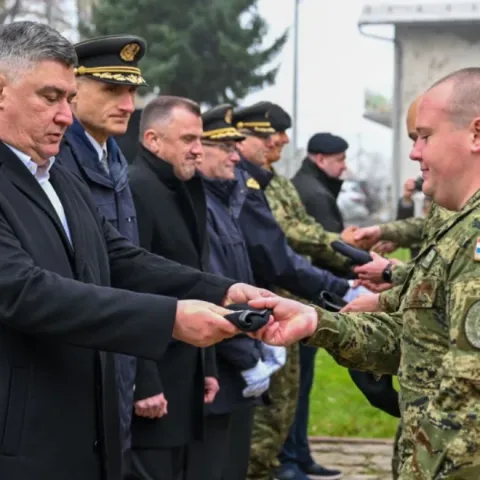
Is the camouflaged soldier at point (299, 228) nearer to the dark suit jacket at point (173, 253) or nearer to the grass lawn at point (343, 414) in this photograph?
the grass lawn at point (343, 414)

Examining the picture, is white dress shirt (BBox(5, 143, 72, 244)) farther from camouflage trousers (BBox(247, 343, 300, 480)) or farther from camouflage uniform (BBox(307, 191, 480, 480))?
camouflage trousers (BBox(247, 343, 300, 480))

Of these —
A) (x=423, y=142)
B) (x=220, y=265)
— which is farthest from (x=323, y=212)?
(x=423, y=142)

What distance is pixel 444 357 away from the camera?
2840 mm

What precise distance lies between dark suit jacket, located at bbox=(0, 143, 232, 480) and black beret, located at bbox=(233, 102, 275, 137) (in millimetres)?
3812

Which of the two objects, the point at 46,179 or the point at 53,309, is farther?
the point at 46,179

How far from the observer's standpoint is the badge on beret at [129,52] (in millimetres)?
4875

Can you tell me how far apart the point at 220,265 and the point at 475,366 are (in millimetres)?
2920

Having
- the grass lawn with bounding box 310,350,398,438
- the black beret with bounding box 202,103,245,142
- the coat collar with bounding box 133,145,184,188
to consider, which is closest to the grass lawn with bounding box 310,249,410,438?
the grass lawn with bounding box 310,350,398,438

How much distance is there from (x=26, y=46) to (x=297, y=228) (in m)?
4.03

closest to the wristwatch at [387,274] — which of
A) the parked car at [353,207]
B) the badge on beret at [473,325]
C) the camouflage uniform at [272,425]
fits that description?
the camouflage uniform at [272,425]

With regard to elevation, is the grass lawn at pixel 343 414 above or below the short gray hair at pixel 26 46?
below

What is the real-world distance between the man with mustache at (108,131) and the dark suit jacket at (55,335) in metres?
0.98

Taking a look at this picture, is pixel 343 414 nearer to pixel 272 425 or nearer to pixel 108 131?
pixel 272 425

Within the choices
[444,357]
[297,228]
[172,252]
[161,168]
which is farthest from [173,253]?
[444,357]
